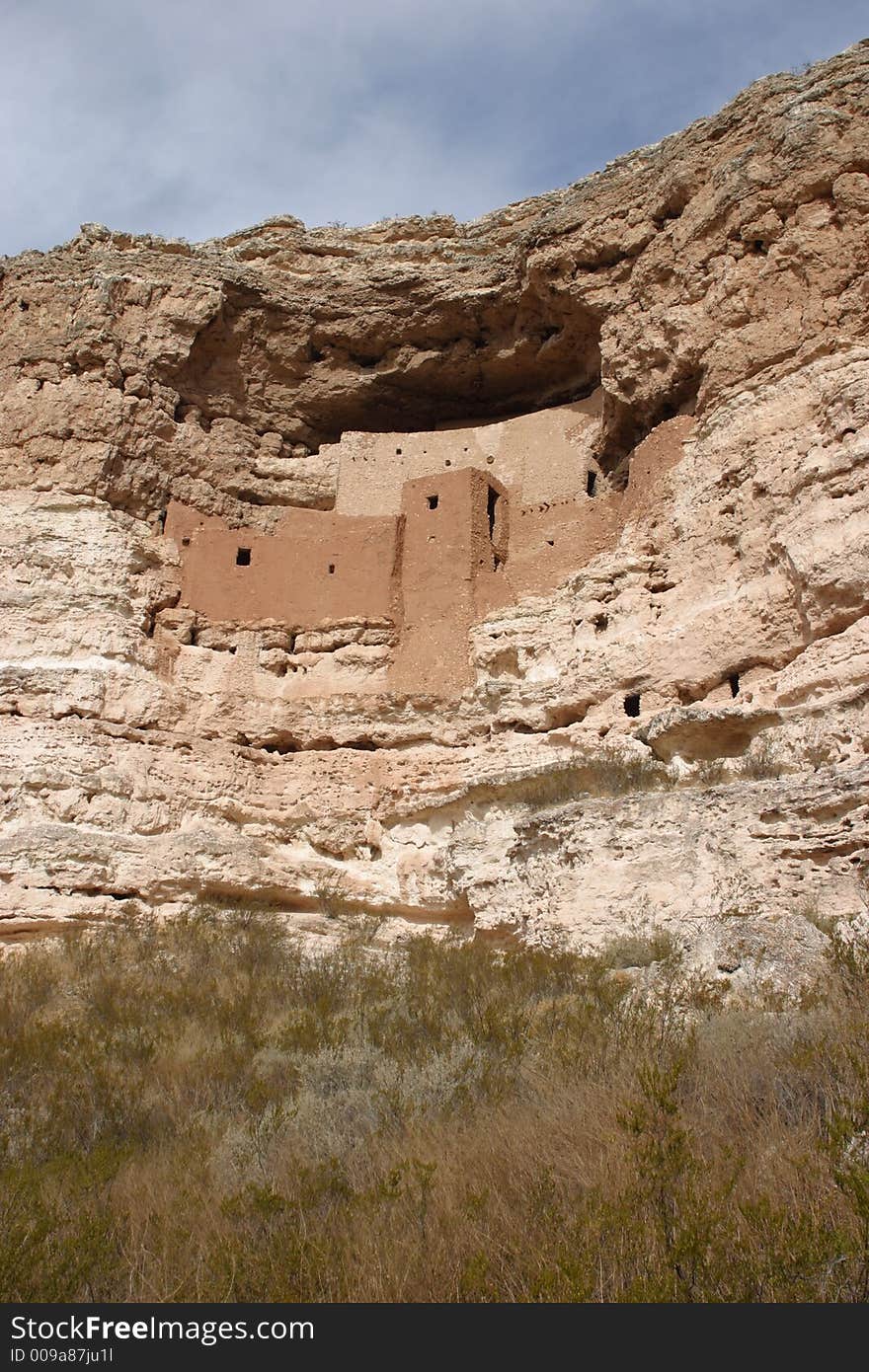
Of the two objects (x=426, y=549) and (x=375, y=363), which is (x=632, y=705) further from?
(x=375, y=363)

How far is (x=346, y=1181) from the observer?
5.07 meters

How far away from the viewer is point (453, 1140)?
5152mm

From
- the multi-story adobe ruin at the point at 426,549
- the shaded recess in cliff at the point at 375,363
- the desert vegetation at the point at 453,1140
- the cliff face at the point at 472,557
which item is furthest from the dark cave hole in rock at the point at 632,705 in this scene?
the shaded recess in cliff at the point at 375,363

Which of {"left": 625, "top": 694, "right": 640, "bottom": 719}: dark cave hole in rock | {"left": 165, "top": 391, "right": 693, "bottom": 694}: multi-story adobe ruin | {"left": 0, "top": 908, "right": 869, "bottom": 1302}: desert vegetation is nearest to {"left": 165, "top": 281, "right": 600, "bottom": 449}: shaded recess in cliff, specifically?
{"left": 165, "top": 391, "right": 693, "bottom": 694}: multi-story adobe ruin

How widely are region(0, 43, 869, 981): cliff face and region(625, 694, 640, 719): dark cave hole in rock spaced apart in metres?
0.13

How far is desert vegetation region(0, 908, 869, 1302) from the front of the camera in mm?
3957

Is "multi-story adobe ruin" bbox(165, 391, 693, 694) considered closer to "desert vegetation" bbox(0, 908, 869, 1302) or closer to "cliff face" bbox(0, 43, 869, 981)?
"cliff face" bbox(0, 43, 869, 981)

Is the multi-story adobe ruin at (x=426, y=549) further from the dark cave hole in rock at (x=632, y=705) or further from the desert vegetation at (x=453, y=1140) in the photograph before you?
the desert vegetation at (x=453, y=1140)

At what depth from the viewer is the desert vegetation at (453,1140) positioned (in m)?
3.96

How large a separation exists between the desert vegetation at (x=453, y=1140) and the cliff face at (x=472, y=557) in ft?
5.43

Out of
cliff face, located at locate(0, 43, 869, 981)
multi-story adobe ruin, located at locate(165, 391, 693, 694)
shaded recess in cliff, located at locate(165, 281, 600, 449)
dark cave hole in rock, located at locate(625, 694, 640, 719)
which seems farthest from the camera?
shaded recess in cliff, located at locate(165, 281, 600, 449)

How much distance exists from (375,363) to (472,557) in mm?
4249

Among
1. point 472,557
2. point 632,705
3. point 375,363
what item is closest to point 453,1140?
point 632,705
